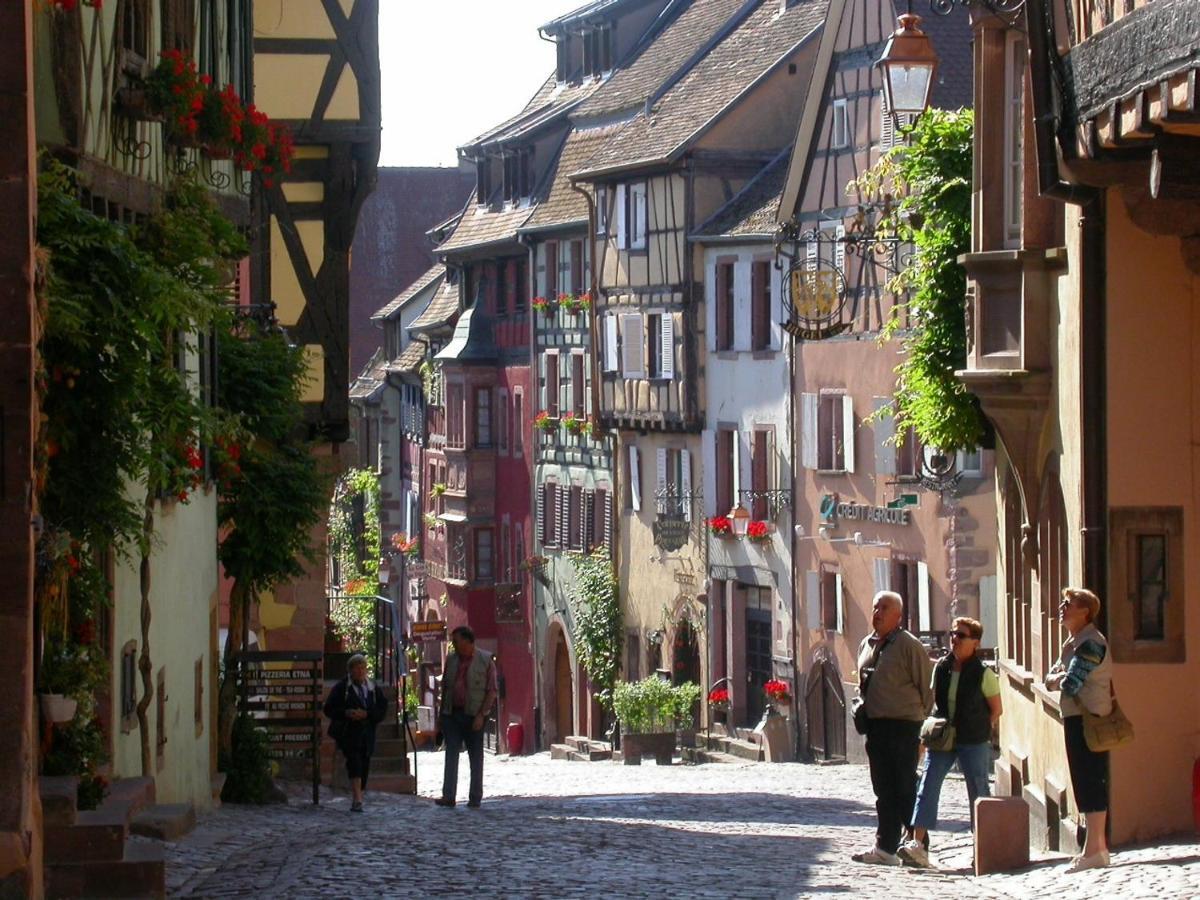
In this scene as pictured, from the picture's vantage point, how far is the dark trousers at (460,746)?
707 inches

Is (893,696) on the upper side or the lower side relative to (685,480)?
lower

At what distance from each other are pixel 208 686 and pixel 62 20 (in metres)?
9.24

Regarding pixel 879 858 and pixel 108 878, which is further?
pixel 879 858

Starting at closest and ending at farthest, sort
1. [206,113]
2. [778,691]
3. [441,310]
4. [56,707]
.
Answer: [56,707], [206,113], [778,691], [441,310]

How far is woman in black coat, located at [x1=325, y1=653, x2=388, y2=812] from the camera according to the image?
1905 centimetres

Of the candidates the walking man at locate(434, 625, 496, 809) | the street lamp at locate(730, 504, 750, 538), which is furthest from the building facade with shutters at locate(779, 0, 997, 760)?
the walking man at locate(434, 625, 496, 809)

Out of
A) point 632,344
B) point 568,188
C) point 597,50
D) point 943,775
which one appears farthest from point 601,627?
point 943,775

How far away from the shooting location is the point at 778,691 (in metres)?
37.0

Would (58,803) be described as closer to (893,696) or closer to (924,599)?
(893,696)

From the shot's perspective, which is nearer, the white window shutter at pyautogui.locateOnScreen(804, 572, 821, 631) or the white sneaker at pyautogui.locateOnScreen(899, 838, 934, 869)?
the white sneaker at pyautogui.locateOnScreen(899, 838, 934, 869)

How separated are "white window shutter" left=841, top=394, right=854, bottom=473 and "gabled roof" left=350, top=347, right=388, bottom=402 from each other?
30137 mm

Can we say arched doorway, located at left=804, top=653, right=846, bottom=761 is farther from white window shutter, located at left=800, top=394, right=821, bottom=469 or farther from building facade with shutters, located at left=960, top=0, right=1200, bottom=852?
building facade with shutters, located at left=960, top=0, right=1200, bottom=852

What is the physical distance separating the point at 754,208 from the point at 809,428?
4.94 meters

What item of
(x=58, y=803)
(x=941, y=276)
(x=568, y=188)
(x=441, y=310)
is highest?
(x=568, y=188)
